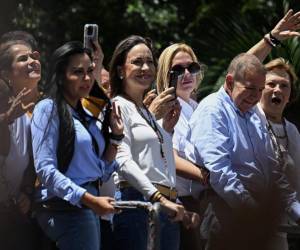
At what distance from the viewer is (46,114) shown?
5.38 metres

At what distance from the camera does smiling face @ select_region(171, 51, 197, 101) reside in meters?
6.86

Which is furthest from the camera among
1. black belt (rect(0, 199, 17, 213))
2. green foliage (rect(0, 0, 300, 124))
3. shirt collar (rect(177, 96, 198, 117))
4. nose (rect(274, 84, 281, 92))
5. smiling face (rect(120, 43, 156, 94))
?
green foliage (rect(0, 0, 300, 124))

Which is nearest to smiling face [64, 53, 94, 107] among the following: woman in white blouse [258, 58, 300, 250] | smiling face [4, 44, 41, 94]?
smiling face [4, 44, 41, 94]

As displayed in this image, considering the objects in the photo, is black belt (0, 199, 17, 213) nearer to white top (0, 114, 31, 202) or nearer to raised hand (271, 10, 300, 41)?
white top (0, 114, 31, 202)

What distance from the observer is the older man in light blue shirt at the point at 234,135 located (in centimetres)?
626

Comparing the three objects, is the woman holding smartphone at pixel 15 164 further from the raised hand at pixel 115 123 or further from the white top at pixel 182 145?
the white top at pixel 182 145

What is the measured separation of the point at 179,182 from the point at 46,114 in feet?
5.07

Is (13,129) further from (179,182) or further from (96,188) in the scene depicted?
(179,182)

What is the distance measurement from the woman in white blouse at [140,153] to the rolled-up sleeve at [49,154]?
1.70 ft

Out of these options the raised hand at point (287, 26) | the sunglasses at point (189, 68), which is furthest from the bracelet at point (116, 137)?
the raised hand at point (287, 26)

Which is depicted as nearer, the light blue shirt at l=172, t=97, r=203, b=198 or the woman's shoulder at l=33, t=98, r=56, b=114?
the woman's shoulder at l=33, t=98, r=56, b=114

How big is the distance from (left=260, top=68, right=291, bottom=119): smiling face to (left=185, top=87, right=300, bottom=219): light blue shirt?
51 centimetres

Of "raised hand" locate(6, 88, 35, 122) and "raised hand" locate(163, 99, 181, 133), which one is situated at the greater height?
"raised hand" locate(6, 88, 35, 122)

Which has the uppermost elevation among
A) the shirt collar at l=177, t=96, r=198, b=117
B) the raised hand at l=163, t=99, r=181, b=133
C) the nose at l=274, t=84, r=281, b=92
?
the raised hand at l=163, t=99, r=181, b=133
